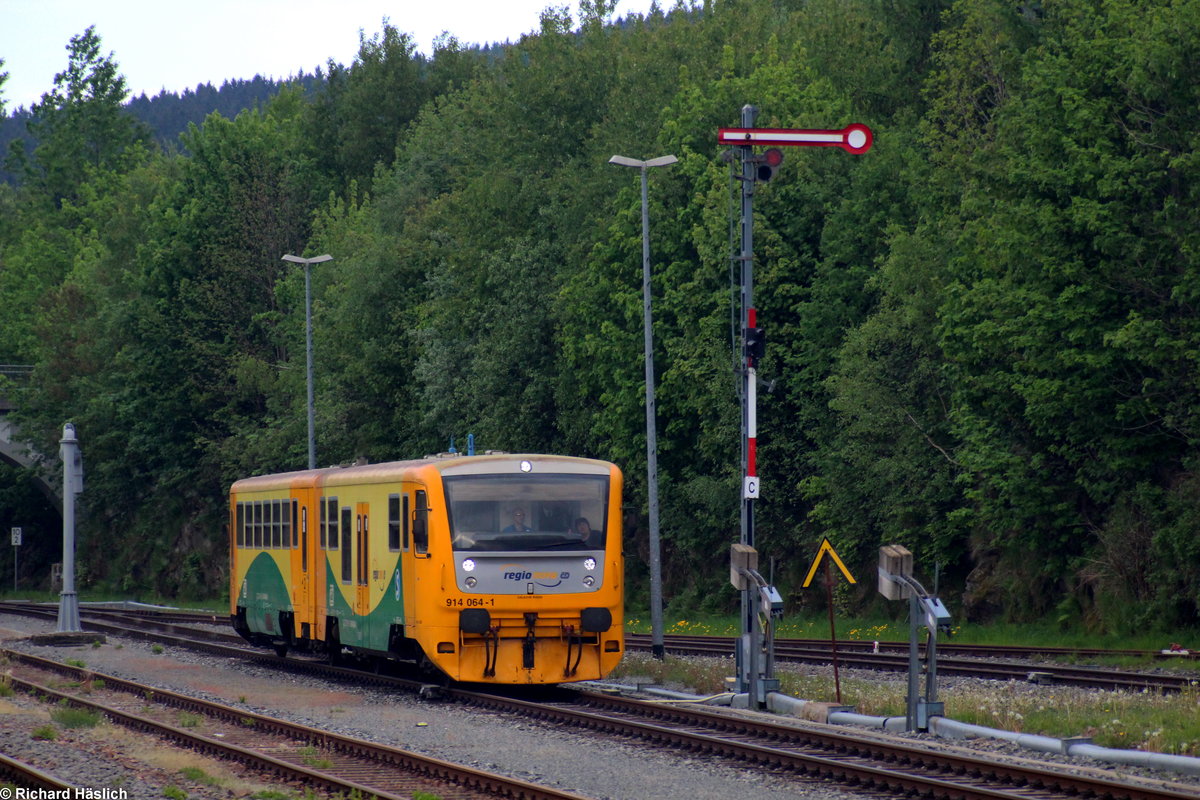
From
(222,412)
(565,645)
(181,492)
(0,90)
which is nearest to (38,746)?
(565,645)

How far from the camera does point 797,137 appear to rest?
2070cm

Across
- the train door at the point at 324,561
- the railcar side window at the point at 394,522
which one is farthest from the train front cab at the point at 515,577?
the train door at the point at 324,561

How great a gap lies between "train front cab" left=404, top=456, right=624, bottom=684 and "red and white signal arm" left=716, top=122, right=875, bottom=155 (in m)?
4.71

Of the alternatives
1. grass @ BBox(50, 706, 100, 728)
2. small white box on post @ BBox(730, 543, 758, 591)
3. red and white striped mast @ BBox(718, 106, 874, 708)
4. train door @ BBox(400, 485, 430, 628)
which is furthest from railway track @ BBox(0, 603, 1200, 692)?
grass @ BBox(50, 706, 100, 728)

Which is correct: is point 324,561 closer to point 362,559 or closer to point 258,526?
point 362,559

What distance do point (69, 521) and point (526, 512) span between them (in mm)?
16723

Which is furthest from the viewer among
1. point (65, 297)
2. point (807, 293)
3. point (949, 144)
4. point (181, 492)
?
point (65, 297)

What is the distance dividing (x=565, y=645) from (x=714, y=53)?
3395 centimetres

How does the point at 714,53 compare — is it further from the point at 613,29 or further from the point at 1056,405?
the point at 1056,405

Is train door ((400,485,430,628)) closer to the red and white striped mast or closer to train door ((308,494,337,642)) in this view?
train door ((308,494,337,642))

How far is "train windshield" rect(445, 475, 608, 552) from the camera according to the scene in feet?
66.4

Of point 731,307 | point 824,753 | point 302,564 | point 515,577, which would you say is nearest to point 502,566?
point 515,577

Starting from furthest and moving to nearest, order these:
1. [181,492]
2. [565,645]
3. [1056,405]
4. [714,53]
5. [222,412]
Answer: [181,492]
[222,412]
[714,53]
[1056,405]
[565,645]

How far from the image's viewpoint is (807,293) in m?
42.0
